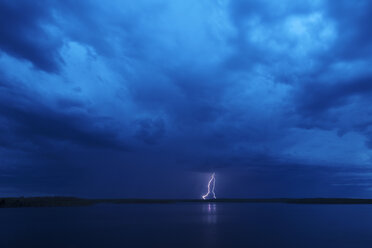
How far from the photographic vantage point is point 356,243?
30250 millimetres

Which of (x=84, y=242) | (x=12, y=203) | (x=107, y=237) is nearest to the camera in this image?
(x=84, y=242)

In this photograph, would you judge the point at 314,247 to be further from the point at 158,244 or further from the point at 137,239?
the point at 137,239

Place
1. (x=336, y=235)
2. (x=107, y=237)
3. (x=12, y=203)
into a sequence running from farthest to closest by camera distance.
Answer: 1. (x=12, y=203)
2. (x=336, y=235)
3. (x=107, y=237)

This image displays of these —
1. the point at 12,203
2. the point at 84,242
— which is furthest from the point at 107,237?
the point at 12,203

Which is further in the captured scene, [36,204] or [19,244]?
[36,204]

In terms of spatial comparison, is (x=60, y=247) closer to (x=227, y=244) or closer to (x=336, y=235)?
(x=227, y=244)

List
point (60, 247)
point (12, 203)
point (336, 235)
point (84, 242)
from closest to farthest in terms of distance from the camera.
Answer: point (60, 247) → point (84, 242) → point (336, 235) → point (12, 203)

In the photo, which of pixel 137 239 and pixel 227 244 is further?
pixel 137 239

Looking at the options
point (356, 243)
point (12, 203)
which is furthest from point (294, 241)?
point (12, 203)

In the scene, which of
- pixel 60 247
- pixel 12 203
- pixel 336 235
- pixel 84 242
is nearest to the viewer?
pixel 60 247

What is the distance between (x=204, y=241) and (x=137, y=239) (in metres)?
7.43

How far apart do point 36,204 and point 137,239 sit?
11022cm

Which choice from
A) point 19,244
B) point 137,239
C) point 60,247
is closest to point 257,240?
point 137,239

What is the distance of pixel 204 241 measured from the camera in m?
29.9
